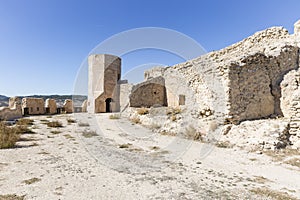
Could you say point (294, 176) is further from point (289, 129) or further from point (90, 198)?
point (90, 198)

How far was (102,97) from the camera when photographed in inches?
845

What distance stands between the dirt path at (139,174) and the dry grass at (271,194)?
0.8 inches

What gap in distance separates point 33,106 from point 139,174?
60.6ft

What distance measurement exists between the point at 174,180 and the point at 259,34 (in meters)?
11.1

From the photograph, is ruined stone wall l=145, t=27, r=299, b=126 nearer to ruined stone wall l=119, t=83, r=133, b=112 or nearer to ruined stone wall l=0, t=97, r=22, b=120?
ruined stone wall l=119, t=83, r=133, b=112

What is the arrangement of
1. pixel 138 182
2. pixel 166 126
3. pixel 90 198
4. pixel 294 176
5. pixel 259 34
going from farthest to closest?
pixel 259 34 → pixel 166 126 → pixel 294 176 → pixel 138 182 → pixel 90 198

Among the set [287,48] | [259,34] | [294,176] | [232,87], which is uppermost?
[259,34]

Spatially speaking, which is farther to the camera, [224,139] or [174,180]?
[224,139]

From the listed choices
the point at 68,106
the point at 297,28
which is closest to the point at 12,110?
the point at 68,106

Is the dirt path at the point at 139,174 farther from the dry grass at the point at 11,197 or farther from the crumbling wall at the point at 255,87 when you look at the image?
the crumbling wall at the point at 255,87

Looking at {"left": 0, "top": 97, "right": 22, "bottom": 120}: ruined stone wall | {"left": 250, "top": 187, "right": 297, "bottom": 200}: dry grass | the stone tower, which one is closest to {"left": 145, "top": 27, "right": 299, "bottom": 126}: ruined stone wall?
the stone tower

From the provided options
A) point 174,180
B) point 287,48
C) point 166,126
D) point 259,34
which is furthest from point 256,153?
point 259,34

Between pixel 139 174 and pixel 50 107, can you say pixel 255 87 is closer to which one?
pixel 139 174

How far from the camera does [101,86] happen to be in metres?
21.5
